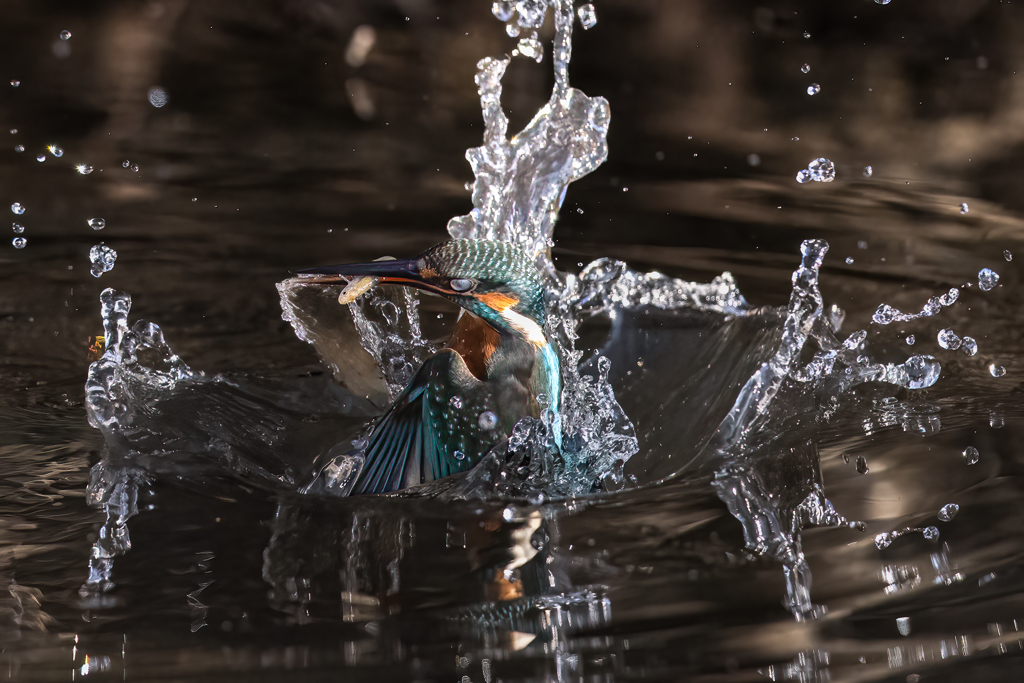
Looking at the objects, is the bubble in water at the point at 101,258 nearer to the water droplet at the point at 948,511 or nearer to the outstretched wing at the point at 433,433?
the outstretched wing at the point at 433,433

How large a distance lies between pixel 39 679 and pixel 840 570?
0.56 metres

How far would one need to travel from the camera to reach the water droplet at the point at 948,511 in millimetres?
880

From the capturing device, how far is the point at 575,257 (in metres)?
1.96

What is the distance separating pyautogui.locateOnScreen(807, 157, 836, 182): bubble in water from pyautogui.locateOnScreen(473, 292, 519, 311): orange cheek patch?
4.10 feet

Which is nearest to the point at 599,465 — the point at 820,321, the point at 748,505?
the point at 748,505

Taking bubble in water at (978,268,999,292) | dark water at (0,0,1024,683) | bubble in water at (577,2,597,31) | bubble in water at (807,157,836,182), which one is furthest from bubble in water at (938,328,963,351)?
bubble in water at (577,2,597,31)

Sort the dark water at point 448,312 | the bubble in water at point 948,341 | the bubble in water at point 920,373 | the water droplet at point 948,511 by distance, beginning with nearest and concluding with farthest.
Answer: the dark water at point 448,312, the water droplet at point 948,511, the bubble in water at point 920,373, the bubble in water at point 948,341

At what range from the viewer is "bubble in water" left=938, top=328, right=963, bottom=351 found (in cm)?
168

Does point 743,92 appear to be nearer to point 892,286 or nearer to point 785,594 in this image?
point 892,286

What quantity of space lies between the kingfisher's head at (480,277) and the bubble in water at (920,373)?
62 centimetres

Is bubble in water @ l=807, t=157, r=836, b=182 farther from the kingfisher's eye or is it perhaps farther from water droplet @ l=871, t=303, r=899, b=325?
the kingfisher's eye

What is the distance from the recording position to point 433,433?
3.24ft

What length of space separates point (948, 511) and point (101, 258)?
1.55 m

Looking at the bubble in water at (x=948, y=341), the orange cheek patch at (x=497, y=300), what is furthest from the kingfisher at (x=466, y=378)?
the bubble in water at (x=948, y=341)
